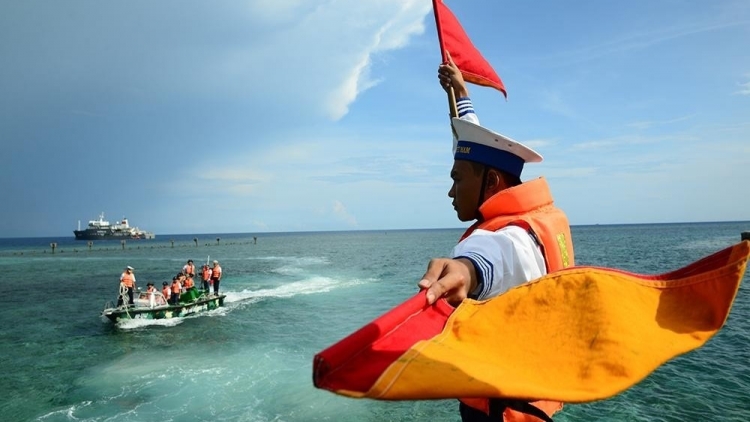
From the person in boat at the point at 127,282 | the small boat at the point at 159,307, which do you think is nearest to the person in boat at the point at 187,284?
the small boat at the point at 159,307

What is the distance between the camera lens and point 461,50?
14.5 feet

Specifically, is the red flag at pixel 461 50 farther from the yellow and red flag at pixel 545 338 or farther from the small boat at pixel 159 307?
the small boat at pixel 159 307

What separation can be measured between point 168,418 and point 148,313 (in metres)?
13.2

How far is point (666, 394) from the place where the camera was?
41.6 feet

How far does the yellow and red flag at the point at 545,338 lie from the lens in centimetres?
132

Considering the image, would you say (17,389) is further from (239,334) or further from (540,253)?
(540,253)

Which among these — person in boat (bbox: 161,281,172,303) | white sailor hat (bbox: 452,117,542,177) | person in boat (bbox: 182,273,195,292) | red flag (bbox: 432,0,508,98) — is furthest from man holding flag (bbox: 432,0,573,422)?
person in boat (bbox: 182,273,195,292)

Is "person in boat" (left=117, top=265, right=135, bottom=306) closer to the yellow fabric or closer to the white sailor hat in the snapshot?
the white sailor hat

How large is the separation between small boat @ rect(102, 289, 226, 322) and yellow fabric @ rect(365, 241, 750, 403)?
2538 centimetres

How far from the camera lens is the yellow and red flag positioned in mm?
1317

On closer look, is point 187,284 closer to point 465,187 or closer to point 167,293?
point 167,293

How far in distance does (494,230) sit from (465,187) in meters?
0.57

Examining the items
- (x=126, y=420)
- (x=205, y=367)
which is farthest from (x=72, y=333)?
(x=126, y=420)

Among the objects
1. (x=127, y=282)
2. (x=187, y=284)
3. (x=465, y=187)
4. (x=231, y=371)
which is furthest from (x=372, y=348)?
(x=187, y=284)
